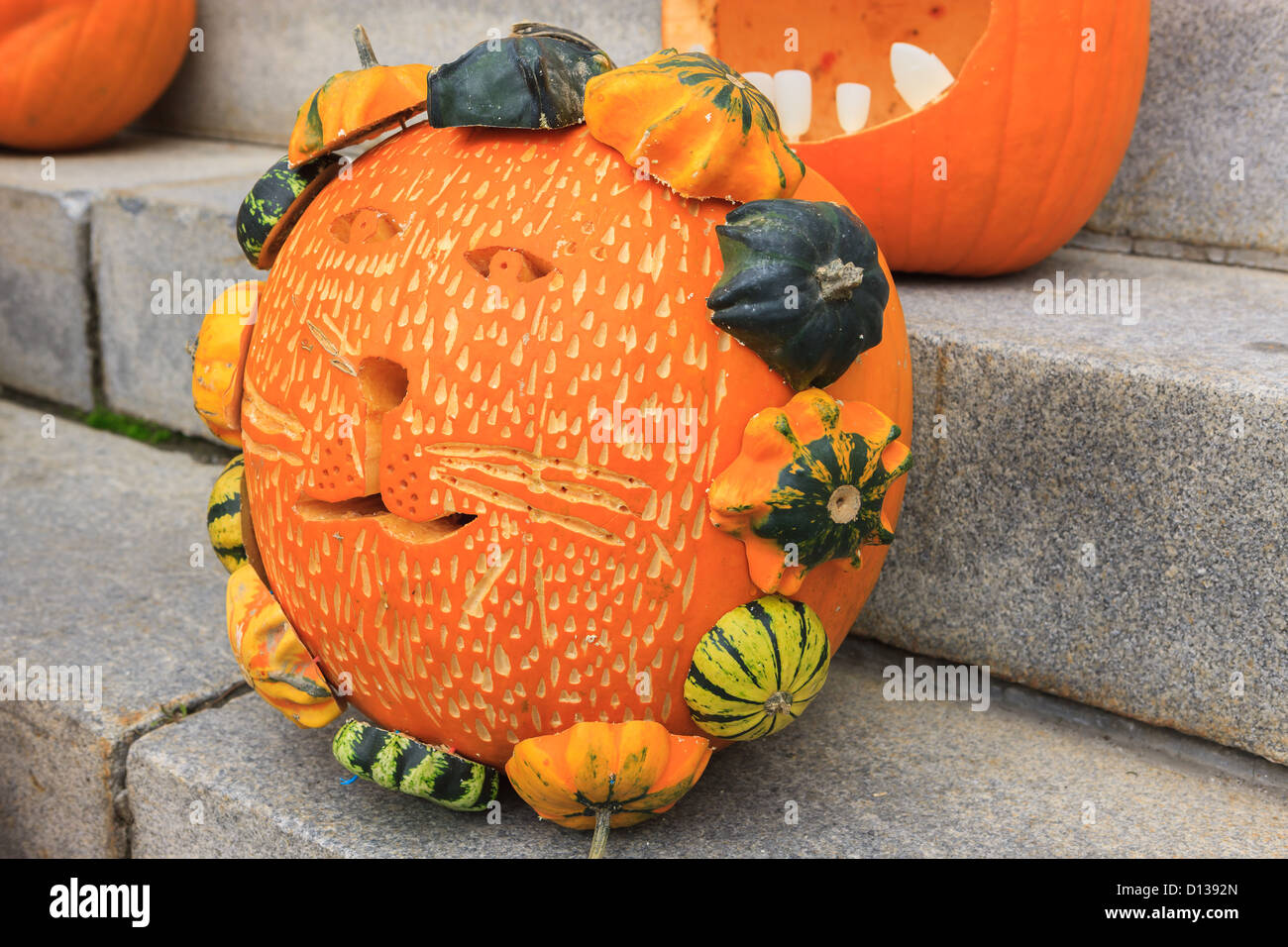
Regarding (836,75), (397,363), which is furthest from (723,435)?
(836,75)

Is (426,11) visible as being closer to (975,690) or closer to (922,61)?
(922,61)

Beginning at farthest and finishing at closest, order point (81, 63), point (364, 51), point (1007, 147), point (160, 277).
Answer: point (81, 63) < point (160, 277) < point (1007, 147) < point (364, 51)

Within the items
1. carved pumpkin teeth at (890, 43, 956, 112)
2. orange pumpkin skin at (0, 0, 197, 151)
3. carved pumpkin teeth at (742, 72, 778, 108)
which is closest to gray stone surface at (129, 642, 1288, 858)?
carved pumpkin teeth at (890, 43, 956, 112)

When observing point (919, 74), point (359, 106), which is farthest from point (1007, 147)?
point (359, 106)

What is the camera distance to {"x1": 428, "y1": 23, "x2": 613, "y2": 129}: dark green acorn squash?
156 cm

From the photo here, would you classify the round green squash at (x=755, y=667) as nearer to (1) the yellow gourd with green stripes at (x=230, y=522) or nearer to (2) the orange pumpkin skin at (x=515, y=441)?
(2) the orange pumpkin skin at (x=515, y=441)

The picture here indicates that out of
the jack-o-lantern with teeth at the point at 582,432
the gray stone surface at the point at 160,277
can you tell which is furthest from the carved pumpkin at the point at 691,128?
the gray stone surface at the point at 160,277

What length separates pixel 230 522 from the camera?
1.93 m

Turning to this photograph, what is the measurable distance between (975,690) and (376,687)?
3.49 ft

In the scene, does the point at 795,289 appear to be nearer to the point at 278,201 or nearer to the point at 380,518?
the point at 380,518

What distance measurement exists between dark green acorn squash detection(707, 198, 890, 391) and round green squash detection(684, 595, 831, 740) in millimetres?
285

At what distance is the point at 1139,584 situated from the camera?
193 cm

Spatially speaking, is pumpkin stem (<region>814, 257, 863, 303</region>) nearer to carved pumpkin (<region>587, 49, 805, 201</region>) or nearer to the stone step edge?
carved pumpkin (<region>587, 49, 805, 201</region>)

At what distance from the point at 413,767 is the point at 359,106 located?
89 cm
